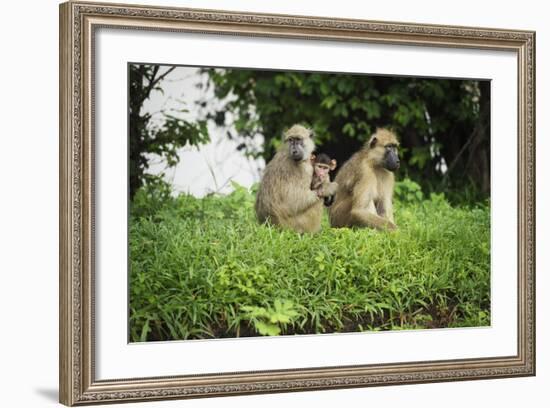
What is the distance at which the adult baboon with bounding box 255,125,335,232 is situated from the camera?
21.0ft

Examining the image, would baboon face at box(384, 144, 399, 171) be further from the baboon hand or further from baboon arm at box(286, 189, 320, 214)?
baboon arm at box(286, 189, 320, 214)

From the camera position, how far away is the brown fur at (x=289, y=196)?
6.39 metres

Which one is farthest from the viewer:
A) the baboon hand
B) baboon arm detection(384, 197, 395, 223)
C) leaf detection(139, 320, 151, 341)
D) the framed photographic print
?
baboon arm detection(384, 197, 395, 223)

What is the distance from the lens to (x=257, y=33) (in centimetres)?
572

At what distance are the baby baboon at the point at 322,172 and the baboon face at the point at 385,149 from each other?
0.37 m

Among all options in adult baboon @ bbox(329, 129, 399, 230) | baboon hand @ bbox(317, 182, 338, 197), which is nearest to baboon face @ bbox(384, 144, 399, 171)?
adult baboon @ bbox(329, 129, 399, 230)

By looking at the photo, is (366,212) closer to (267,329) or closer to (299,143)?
(299,143)

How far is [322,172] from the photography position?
650 centimetres

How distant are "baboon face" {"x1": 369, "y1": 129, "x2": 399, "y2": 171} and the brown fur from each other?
0.46 m

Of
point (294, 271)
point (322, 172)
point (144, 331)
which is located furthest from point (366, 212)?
point (144, 331)

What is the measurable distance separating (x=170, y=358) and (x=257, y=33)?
182cm

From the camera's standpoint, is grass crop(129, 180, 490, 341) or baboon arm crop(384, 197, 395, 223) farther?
baboon arm crop(384, 197, 395, 223)

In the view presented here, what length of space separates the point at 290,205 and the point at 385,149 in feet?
2.57

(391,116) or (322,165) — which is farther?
(391,116)
